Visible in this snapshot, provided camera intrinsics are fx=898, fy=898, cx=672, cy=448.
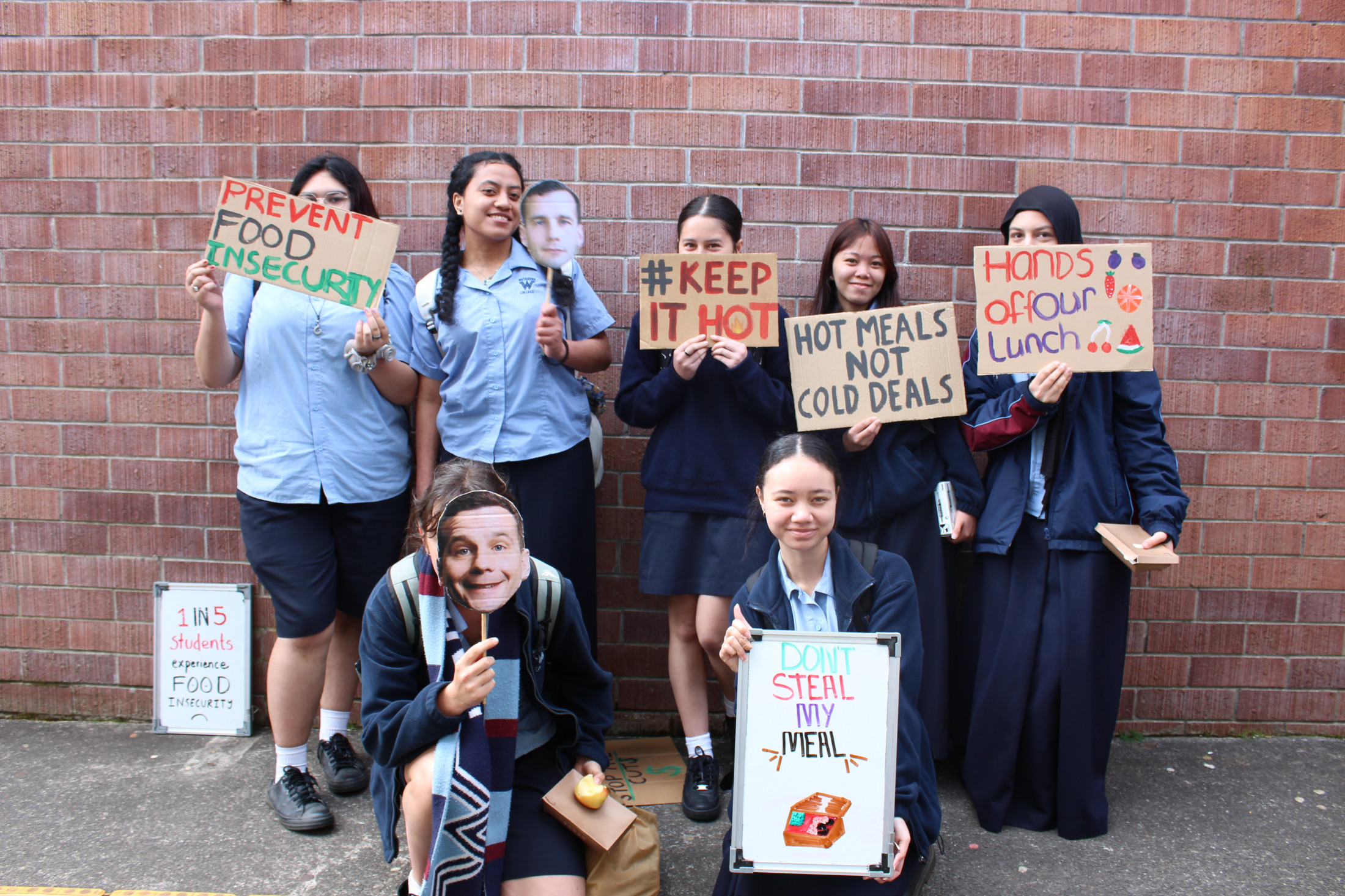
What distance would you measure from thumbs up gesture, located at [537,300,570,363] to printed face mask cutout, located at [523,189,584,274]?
0.16m

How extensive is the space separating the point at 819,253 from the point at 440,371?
1530 millimetres

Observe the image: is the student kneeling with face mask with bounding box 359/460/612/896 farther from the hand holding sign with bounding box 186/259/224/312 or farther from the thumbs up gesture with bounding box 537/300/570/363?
the hand holding sign with bounding box 186/259/224/312

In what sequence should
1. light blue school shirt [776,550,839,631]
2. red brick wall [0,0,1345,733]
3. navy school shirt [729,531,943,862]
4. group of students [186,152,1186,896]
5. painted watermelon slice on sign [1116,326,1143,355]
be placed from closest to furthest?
navy school shirt [729,531,943,862] → light blue school shirt [776,550,839,631] → painted watermelon slice on sign [1116,326,1143,355] → group of students [186,152,1186,896] → red brick wall [0,0,1345,733]

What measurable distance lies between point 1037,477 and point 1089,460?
0.55 ft

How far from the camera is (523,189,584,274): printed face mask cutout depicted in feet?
9.53

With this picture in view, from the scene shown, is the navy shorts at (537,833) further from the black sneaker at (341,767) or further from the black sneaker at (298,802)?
the black sneaker at (341,767)

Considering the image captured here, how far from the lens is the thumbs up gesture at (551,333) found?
2938 mm

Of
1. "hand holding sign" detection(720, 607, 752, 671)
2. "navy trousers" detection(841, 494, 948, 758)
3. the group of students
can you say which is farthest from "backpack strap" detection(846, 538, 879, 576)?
"navy trousers" detection(841, 494, 948, 758)

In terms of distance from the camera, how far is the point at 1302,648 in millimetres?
3650

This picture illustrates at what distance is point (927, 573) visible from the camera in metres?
3.02

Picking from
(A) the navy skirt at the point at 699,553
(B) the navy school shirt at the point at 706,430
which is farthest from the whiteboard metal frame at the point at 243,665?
(B) the navy school shirt at the point at 706,430

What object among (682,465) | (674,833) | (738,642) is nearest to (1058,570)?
(682,465)

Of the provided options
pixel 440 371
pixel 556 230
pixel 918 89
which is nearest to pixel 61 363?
pixel 440 371

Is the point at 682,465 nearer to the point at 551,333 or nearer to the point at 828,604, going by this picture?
the point at 551,333
